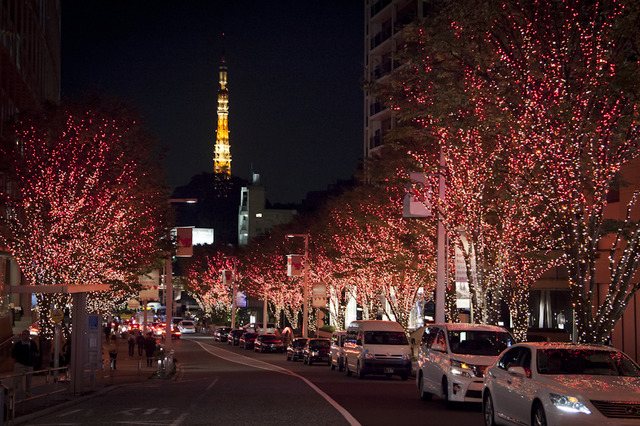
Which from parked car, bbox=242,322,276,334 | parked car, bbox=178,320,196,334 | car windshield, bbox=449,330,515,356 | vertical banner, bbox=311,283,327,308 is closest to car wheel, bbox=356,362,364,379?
car windshield, bbox=449,330,515,356

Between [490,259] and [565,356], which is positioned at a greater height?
[490,259]

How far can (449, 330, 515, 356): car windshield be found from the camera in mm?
19531

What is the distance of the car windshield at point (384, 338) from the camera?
31.1 metres

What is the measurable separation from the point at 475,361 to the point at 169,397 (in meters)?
8.51

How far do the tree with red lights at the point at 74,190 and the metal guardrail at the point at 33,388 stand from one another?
11579 mm

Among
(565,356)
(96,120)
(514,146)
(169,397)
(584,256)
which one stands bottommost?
(169,397)

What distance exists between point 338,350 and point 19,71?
22.3 metres

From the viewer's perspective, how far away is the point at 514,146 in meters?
21.0

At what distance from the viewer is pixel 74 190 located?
121 ft

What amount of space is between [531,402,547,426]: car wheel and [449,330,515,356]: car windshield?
6.75m

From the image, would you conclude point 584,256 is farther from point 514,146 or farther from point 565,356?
point 565,356

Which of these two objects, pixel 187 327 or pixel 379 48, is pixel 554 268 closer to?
pixel 379 48

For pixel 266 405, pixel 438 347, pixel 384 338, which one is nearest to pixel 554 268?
pixel 384 338

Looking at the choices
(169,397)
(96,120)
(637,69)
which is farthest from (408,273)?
(637,69)
